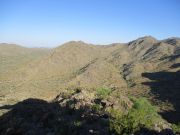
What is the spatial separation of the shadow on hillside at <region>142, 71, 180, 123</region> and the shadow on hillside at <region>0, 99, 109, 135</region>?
56469mm

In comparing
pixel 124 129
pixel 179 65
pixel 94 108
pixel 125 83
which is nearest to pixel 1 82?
pixel 125 83

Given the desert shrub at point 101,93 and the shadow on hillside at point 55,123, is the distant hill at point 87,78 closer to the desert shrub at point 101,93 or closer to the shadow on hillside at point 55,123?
the desert shrub at point 101,93

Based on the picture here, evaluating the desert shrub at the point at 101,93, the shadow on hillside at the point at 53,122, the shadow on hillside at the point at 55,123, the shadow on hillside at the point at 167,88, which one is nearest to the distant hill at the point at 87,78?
the shadow on hillside at the point at 167,88

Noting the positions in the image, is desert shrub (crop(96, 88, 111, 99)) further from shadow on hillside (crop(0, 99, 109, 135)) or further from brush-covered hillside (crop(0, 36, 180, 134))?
shadow on hillside (crop(0, 99, 109, 135))

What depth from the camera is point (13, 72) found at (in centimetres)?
17675

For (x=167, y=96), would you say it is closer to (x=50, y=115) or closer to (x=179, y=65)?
(x=179, y=65)

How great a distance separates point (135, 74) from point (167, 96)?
52.2 metres

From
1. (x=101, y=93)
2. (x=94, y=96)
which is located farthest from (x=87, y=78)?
(x=94, y=96)

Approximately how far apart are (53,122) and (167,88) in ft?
351

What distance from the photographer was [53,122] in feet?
89.2

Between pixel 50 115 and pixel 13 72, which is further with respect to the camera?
pixel 13 72

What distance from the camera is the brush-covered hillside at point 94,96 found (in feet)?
81.9

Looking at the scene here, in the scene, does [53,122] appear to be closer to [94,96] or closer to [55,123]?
[55,123]

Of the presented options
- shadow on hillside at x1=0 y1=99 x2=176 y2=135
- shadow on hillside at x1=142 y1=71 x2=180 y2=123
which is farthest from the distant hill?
shadow on hillside at x1=0 y1=99 x2=176 y2=135
